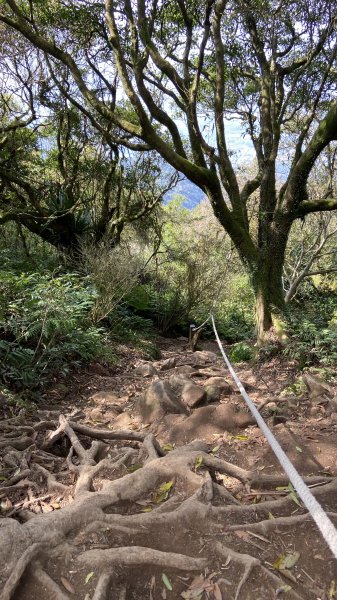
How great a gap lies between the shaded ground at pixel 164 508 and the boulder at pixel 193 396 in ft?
1.12

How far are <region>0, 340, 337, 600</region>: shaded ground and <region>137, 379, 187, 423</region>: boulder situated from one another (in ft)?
0.34

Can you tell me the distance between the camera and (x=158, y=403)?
4.26 m

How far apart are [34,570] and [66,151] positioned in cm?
1168

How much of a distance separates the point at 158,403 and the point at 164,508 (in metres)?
1.88

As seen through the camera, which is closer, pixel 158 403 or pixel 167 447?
pixel 167 447

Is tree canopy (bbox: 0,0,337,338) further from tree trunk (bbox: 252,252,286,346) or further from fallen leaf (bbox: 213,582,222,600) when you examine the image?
fallen leaf (bbox: 213,582,222,600)

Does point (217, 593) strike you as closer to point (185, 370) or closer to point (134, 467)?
point (134, 467)

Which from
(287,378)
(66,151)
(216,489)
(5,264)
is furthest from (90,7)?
(216,489)

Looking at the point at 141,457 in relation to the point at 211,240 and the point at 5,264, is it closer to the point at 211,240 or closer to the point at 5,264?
the point at 5,264

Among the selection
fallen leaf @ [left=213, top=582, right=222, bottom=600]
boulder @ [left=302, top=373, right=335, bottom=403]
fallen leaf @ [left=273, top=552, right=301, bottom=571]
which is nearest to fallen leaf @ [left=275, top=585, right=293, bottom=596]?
fallen leaf @ [left=273, top=552, right=301, bottom=571]

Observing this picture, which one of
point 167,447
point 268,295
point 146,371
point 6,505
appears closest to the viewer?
point 6,505

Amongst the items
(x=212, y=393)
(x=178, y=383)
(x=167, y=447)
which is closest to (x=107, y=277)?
(x=178, y=383)

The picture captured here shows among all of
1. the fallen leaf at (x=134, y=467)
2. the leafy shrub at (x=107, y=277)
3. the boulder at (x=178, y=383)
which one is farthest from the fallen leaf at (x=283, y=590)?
the leafy shrub at (x=107, y=277)

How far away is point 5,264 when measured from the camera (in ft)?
24.7
